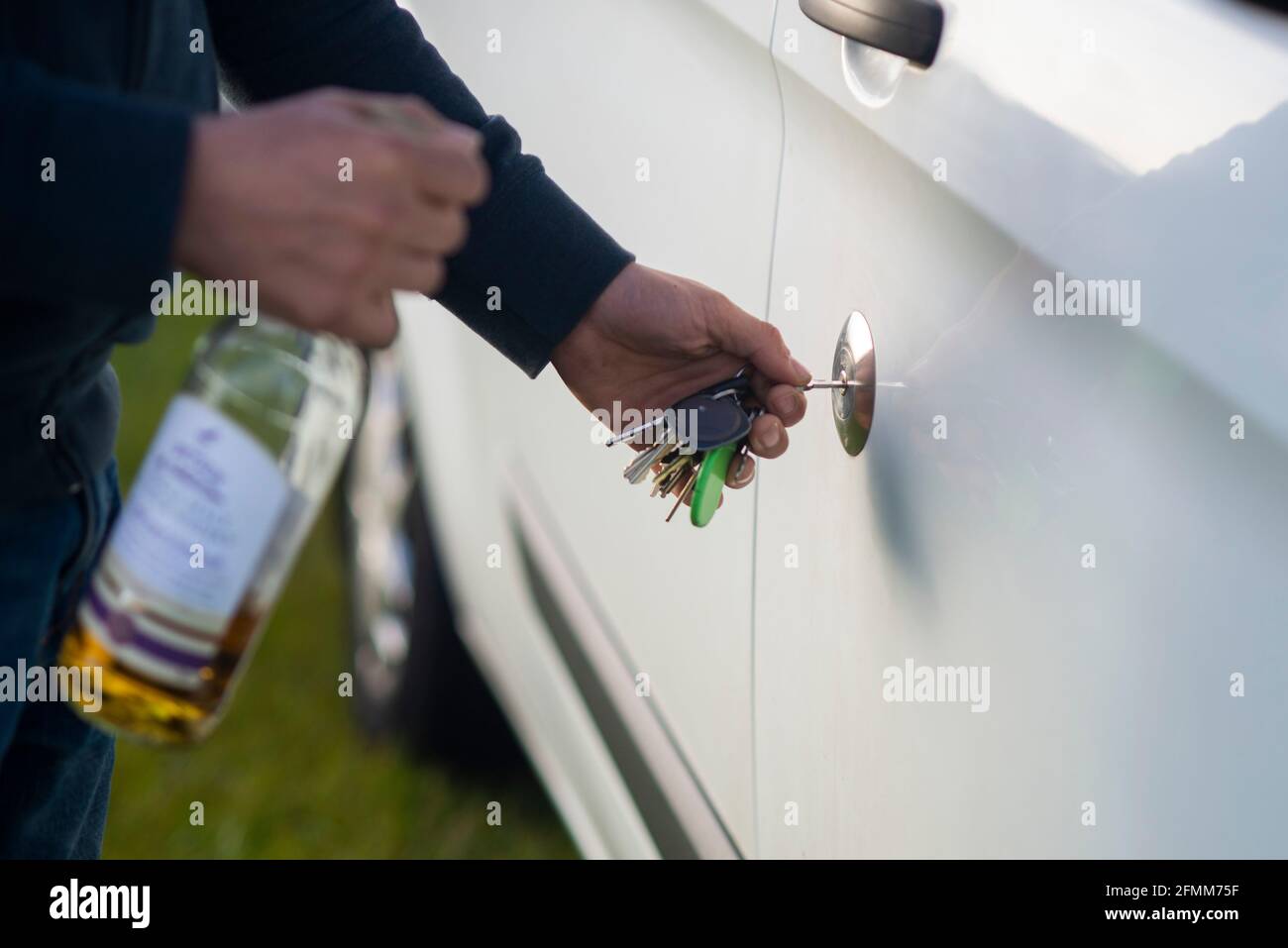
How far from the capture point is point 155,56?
3.21ft

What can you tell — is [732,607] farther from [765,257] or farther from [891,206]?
[891,206]

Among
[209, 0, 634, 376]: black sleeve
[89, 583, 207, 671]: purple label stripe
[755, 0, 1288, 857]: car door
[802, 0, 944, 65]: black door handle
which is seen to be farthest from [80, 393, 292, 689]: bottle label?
[802, 0, 944, 65]: black door handle

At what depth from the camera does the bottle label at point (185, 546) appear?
116cm

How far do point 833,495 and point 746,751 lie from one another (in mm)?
344

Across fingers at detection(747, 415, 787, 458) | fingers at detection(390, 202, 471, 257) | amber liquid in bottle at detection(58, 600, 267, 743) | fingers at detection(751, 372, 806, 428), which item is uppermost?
fingers at detection(390, 202, 471, 257)

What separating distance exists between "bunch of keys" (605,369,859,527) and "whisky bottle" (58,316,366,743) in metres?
0.30

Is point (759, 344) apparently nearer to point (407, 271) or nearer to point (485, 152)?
point (485, 152)

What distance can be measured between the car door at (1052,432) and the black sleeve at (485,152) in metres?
0.20

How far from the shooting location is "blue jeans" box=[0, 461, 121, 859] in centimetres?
101

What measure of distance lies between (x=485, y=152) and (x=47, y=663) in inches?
21.3

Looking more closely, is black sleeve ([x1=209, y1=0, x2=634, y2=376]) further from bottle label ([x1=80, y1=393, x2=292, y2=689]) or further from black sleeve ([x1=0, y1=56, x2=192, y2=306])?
black sleeve ([x1=0, y1=56, x2=192, y2=306])

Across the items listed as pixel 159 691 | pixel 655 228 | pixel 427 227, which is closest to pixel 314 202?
pixel 427 227
